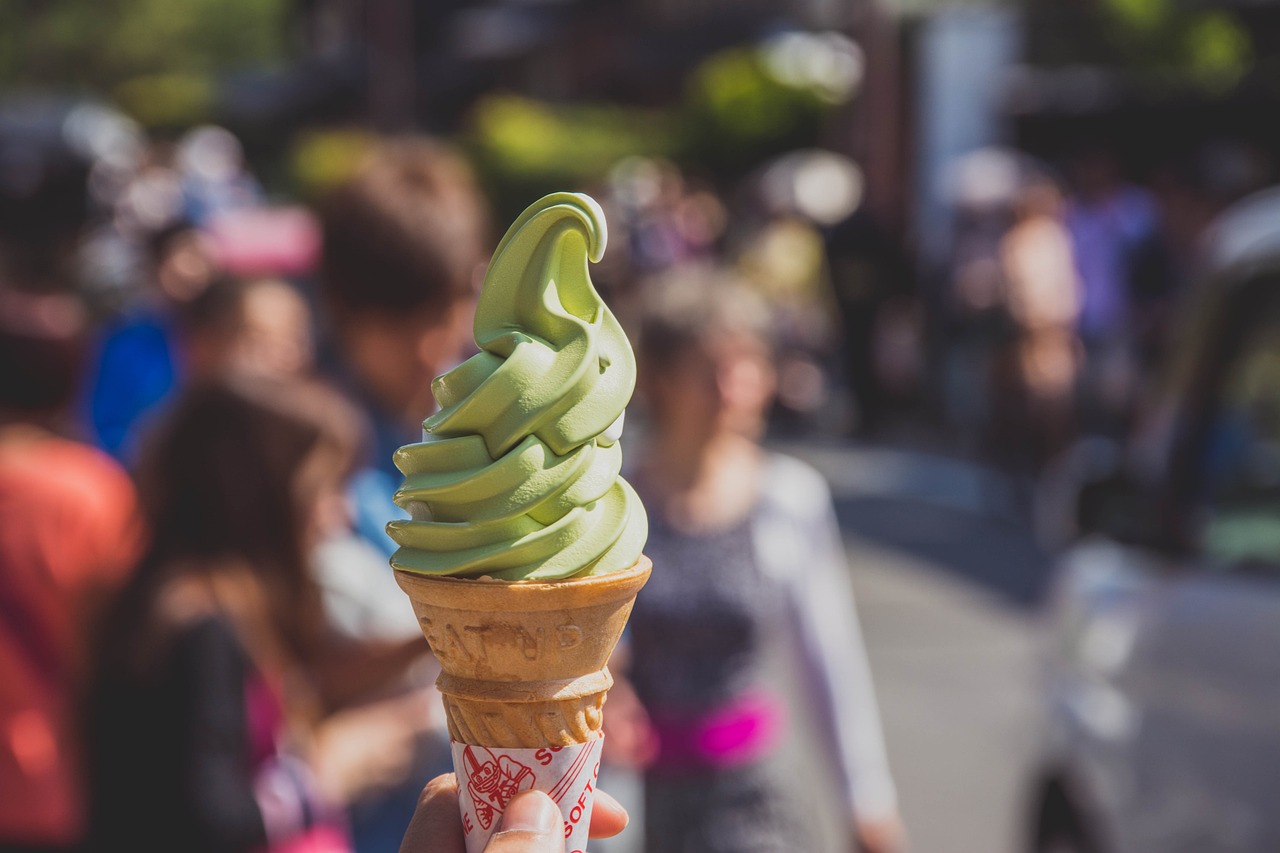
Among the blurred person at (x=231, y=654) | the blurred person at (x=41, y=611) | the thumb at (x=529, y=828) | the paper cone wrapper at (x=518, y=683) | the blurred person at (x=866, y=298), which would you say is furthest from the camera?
the blurred person at (x=866, y=298)

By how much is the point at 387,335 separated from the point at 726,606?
40.2 inches

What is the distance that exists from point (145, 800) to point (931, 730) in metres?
4.91

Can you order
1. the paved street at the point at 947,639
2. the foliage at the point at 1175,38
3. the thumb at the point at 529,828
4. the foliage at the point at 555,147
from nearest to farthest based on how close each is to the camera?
the thumb at the point at 529,828, the paved street at the point at 947,639, the foliage at the point at 1175,38, the foliage at the point at 555,147

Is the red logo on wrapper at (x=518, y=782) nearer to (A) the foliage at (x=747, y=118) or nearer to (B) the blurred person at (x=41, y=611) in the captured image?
(B) the blurred person at (x=41, y=611)

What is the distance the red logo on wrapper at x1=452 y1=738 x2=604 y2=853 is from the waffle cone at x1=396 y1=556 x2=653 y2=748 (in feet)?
0.04


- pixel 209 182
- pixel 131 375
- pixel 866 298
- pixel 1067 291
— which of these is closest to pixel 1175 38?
pixel 866 298

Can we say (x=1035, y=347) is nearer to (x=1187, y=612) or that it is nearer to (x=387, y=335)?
(x=1187, y=612)

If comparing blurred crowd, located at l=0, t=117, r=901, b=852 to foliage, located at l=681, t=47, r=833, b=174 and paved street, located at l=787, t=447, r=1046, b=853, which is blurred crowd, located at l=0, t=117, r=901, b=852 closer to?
paved street, located at l=787, t=447, r=1046, b=853

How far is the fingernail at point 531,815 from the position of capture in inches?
59.6

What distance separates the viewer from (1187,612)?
3.59 meters

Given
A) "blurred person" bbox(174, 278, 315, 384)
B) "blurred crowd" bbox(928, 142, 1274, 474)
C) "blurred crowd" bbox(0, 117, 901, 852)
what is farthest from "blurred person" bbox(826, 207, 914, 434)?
"blurred crowd" bbox(0, 117, 901, 852)

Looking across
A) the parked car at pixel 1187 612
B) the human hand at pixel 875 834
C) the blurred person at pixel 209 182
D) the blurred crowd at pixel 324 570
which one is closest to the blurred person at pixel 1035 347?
the blurred person at pixel 209 182

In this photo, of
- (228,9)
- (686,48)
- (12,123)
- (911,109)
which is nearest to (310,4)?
(228,9)

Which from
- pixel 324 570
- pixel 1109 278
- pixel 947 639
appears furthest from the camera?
pixel 1109 278
